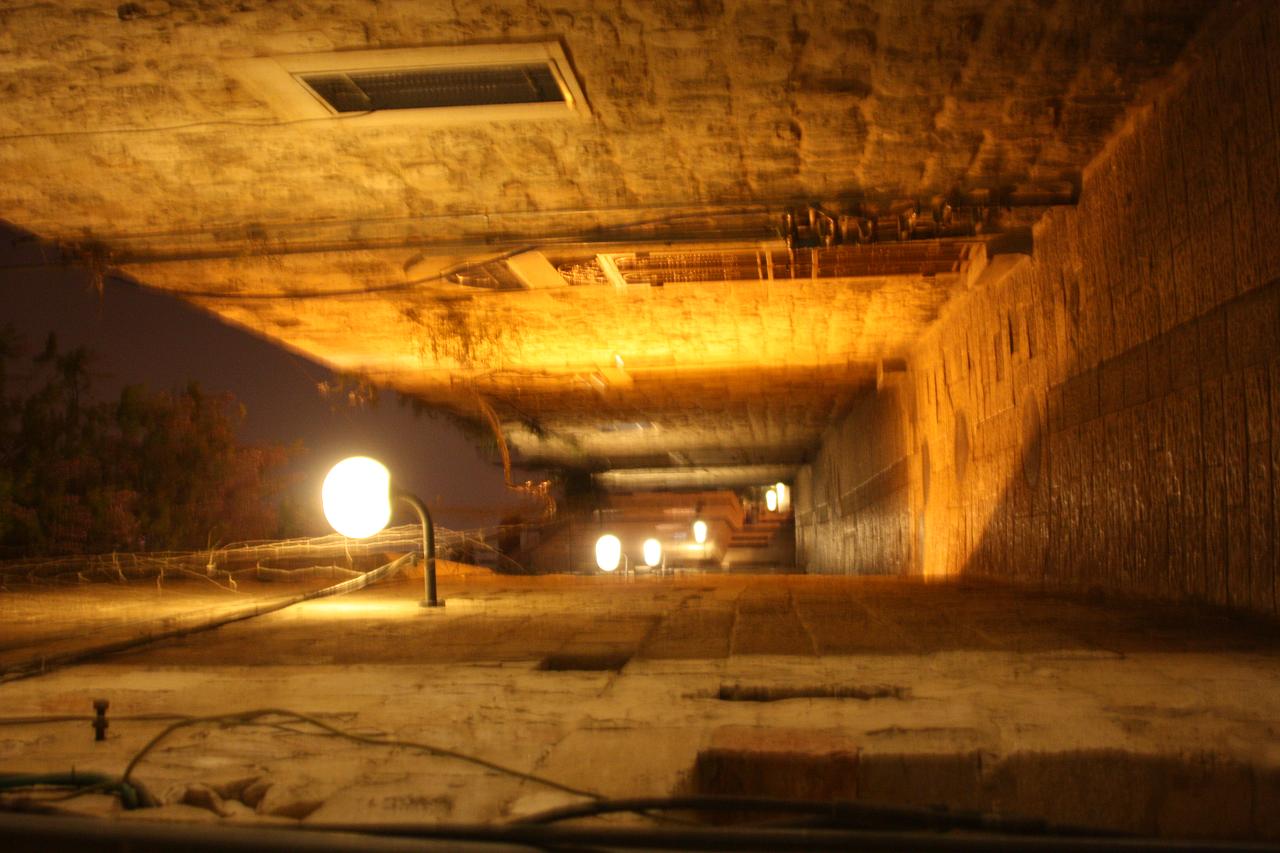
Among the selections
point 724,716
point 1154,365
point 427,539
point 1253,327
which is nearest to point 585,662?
point 724,716

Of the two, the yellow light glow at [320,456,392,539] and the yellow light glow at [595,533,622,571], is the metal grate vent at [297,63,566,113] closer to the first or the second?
the yellow light glow at [320,456,392,539]

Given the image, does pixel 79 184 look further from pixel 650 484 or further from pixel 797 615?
pixel 650 484

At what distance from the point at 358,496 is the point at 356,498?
0.02 m

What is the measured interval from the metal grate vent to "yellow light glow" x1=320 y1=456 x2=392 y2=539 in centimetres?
185

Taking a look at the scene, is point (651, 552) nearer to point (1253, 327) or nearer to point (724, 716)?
point (1253, 327)

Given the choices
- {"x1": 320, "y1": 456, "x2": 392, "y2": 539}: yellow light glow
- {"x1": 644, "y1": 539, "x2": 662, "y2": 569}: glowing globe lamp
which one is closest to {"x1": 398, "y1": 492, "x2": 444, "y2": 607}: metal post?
{"x1": 320, "y1": 456, "x2": 392, "y2": 539}: yellow light glow

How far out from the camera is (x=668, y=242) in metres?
5.57

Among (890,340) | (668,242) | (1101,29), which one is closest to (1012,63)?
(1101,29)

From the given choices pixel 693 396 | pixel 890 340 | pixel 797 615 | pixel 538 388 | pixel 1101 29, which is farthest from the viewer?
pixel 693 396

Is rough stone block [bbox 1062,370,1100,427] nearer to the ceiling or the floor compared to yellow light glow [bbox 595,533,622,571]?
nearer to the ceiling

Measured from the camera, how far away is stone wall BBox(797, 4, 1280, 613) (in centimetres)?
328

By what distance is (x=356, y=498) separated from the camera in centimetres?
474

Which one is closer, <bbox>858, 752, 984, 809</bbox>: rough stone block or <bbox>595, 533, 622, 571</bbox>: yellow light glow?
<bbox>858, 752, 984, 809</bbox>: rough stone block

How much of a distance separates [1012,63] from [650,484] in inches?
714
